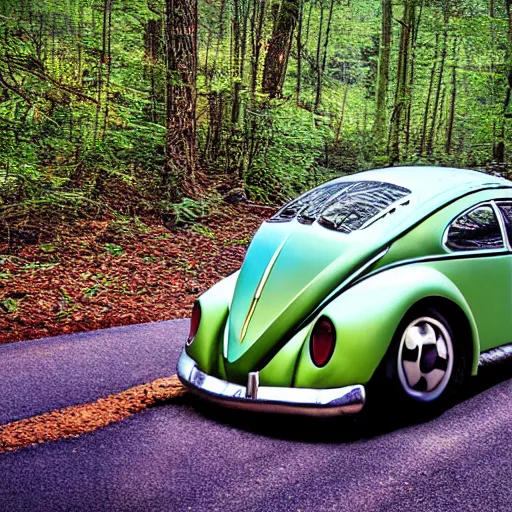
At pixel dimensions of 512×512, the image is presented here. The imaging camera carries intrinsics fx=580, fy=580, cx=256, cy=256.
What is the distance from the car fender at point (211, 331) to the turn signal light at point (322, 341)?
0.59 m

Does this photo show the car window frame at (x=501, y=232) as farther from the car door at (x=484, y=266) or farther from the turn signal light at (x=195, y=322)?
the turn signal light at (x=195, y=322)

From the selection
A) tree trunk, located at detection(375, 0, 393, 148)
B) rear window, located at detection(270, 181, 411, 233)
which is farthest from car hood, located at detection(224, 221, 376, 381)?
tree trunk, located at detection(375, 0, 393, 148)

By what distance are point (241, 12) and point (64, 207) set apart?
664 cm

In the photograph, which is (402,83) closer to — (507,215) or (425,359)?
(507,215)

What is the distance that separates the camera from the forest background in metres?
6.83

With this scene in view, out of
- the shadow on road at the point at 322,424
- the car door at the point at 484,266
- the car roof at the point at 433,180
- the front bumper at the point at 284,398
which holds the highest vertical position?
the car roof at the point at 433,180

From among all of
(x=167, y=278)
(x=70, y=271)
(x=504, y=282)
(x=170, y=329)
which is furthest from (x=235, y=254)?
(x=504, y=282)

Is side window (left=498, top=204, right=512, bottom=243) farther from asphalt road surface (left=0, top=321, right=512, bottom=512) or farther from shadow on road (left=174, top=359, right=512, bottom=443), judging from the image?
shadow on road (left=174, top=359, right=512, bottom=443)

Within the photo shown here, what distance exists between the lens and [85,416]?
10.7 ft

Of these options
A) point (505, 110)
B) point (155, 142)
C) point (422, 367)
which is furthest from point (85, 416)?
point (505, 110)

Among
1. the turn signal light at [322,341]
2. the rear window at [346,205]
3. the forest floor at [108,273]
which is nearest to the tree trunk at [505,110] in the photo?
the forest floor at [108,273]

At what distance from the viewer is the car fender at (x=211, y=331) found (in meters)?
3.36

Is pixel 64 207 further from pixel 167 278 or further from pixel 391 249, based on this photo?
pixel 391 249

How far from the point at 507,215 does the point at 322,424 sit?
6.19ft
